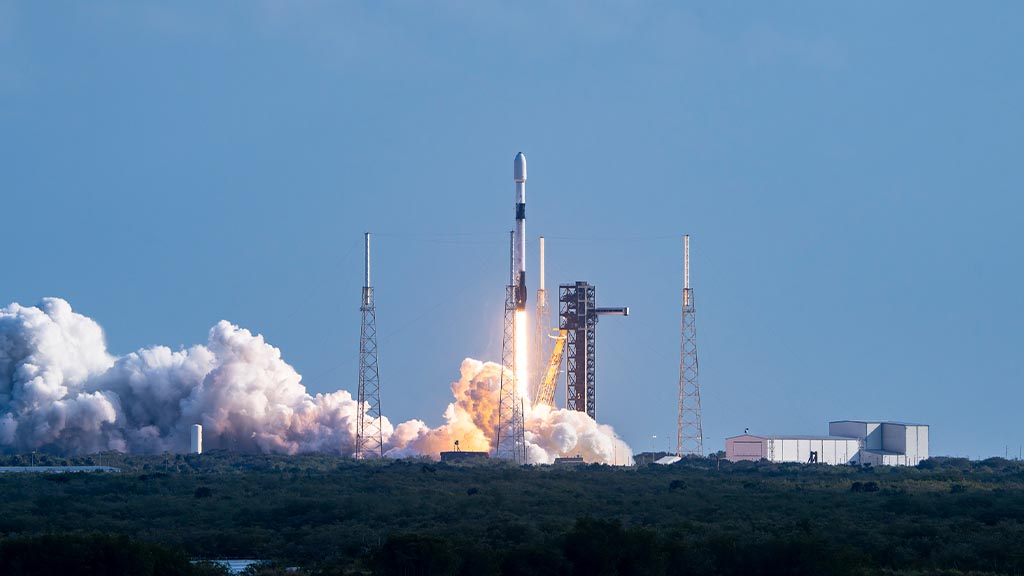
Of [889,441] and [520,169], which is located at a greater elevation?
[520,169]

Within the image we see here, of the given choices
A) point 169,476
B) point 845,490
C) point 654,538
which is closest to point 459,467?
point 169,476

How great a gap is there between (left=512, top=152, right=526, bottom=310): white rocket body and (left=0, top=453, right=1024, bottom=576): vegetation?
493 inches

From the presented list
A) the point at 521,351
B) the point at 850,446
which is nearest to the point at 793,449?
the point at 850,446

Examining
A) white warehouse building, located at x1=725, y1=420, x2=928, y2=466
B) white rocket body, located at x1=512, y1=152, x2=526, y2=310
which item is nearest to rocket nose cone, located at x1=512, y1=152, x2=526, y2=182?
white rocket body, located at x1=512, y1=152, x2=526, y2=310

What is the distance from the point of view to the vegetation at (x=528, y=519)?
41.6 m

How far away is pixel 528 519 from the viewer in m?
54.5

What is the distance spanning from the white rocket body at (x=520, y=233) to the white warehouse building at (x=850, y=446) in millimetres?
21845

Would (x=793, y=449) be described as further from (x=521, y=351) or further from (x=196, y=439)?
(x=196, y=439)

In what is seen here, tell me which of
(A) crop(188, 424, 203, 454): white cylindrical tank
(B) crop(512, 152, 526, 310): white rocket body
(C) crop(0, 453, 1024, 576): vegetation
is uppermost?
(B) crop(512, 152, 526, 310): white rocket body

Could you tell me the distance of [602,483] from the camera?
7288cm

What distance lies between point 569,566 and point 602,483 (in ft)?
104

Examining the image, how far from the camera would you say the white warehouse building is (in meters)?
106

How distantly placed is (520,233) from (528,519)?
138 feet

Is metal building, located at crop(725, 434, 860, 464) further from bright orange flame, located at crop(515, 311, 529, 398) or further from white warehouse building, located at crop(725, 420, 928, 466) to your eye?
bright orange flame, located at crop(515, 311, 529, 398)
